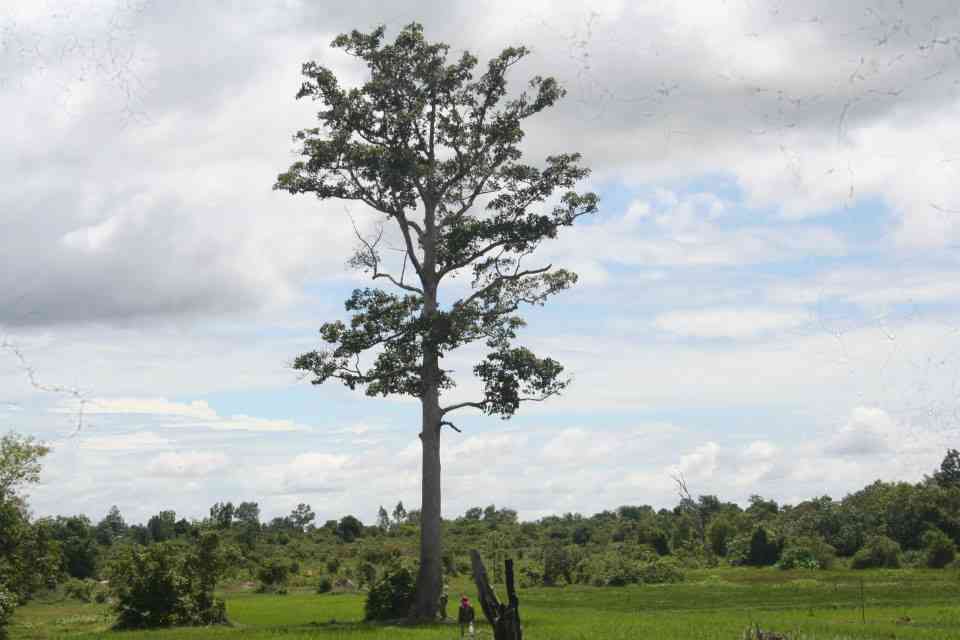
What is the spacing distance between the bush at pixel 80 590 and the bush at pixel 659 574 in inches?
1661

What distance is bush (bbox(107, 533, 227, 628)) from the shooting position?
4769cm

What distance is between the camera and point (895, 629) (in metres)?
34.2

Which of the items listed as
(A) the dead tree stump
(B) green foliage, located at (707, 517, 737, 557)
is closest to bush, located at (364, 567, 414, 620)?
(A) the dead tree stump

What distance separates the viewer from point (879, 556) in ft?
262

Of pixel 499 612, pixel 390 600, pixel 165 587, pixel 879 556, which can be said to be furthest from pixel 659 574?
pixel 499 612

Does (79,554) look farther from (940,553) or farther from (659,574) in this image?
(940,553)

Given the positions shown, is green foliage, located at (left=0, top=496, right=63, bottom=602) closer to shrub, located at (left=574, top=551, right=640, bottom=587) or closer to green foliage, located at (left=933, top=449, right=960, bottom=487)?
shrub, located at (left=574, top=551, right=640, bottom=587)

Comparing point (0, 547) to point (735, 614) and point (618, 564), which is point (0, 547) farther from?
point (618, 564)

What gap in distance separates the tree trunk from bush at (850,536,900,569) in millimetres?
48267

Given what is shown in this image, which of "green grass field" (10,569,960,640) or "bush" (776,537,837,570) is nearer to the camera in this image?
A: "green grass field" (10,569,960,640)

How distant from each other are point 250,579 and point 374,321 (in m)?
48.1

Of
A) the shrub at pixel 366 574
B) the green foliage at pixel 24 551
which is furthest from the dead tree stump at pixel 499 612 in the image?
the shrub at pixel 366 574

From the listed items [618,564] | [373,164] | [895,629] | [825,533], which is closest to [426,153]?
[373,164]

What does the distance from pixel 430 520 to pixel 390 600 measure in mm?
4114
